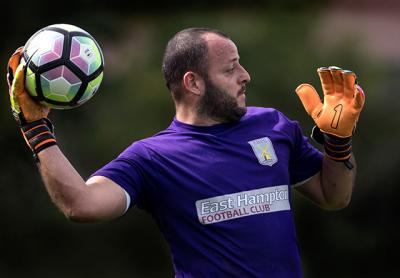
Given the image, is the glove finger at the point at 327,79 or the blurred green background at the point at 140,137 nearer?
the glove finger at the point at 327,79

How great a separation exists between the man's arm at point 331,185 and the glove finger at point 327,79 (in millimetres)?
349

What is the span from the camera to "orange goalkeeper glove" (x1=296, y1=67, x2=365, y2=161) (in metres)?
4.73

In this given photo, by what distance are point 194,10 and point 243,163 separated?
11910 millimetres

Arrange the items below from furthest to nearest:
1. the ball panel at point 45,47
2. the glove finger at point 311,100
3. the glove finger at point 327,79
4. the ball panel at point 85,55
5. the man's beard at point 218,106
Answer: the glove finger at point 311,100
the glove finger at point 327,79
the man's beard at point 218,106
the ball panel at point 85,55
the ball panel at point 45,47

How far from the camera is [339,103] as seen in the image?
4.78 m

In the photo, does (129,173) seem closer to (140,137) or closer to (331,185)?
(331,185)

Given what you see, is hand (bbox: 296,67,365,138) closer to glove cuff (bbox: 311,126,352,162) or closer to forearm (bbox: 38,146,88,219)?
glove cuff (bbox: 311,126,352,162)

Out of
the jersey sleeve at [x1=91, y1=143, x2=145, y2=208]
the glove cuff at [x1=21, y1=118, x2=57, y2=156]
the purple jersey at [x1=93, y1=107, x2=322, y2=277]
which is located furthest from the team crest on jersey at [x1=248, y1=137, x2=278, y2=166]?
the glove cuff at [x1=21, y1=118, x2=57, y2=156]

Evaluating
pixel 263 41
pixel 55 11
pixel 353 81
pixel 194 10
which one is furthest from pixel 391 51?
pixel 353 81

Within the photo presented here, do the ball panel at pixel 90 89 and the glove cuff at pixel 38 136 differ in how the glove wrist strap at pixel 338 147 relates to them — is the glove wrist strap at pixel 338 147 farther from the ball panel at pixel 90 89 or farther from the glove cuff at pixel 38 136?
the glove cuff at pixel 38 136

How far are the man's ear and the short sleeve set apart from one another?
1.71 feet

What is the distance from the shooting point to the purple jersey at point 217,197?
14.5 ft

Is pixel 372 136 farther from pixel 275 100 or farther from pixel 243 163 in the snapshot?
pixel 243 163

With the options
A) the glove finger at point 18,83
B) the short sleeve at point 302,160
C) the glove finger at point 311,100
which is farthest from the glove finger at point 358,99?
the glove finger at point 18,83
